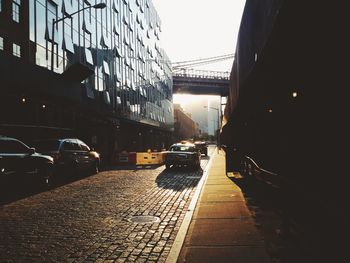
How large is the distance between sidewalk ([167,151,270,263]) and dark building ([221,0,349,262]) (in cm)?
114

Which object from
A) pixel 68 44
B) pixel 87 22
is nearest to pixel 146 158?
pixel 68 44

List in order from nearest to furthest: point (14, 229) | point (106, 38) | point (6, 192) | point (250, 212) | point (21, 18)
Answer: point (14, 229)
point (250, 212)
point (6, 192)
point (21, 18)
point (106, 38)

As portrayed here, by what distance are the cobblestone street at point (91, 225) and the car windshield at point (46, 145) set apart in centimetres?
265

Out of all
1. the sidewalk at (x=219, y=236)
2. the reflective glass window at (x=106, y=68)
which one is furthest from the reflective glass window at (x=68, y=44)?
the sidewalk at (x=219, y=236)

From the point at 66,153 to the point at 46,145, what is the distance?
0.94m

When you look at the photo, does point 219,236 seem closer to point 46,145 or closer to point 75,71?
point 46,145

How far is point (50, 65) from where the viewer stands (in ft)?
81.2

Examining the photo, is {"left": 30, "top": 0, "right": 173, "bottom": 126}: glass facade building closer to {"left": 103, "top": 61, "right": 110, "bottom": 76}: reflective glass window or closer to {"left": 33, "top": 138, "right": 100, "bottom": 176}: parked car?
{"left": 103, "top": 61, "right": 110, "bottom": 76}: reflective glass window

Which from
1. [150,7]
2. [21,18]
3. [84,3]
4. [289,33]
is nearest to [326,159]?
[289,33]

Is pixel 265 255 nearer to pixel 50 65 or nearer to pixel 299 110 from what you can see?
pixel 299 110

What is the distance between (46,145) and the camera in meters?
16.0

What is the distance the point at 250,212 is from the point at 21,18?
61.6ft

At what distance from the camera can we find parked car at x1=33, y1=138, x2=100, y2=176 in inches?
618

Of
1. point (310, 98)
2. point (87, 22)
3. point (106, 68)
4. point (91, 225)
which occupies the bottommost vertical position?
point (91, 225)
